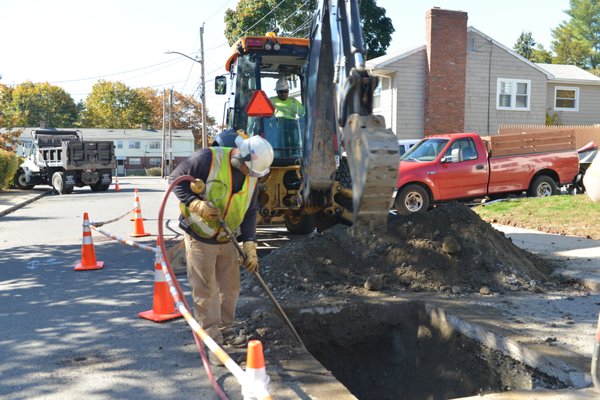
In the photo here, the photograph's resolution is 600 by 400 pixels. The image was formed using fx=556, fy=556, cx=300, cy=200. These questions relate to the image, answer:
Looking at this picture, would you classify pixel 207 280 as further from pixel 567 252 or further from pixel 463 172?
pixel 463 172

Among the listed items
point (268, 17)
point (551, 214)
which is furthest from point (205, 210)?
point (268, 17)

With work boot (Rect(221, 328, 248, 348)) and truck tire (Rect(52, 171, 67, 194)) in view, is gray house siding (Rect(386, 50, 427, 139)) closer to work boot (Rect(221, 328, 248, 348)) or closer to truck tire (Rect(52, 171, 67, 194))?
truck tire (Rect(52, 171, 67, 194))

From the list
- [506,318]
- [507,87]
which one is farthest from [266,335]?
[507,87]

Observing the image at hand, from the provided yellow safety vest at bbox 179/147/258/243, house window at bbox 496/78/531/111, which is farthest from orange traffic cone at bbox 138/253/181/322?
house window at bbox 496/78/531/111

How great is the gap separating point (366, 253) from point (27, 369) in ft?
14.3

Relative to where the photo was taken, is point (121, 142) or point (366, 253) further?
point (121, 142)

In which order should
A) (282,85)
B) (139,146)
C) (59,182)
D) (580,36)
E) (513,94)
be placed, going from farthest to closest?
(139,146)
(580,36)
(513,94)
(59,182)
(282,85)

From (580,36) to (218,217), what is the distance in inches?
2721

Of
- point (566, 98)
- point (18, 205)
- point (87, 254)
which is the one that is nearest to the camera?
point (87, 254)

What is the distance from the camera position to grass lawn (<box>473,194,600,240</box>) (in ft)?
35.6

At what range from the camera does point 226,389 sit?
4031 mm

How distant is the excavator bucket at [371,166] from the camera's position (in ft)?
10.8

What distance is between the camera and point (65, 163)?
24.6 metres

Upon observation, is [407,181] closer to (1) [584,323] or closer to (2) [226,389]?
(1) [584,323]
